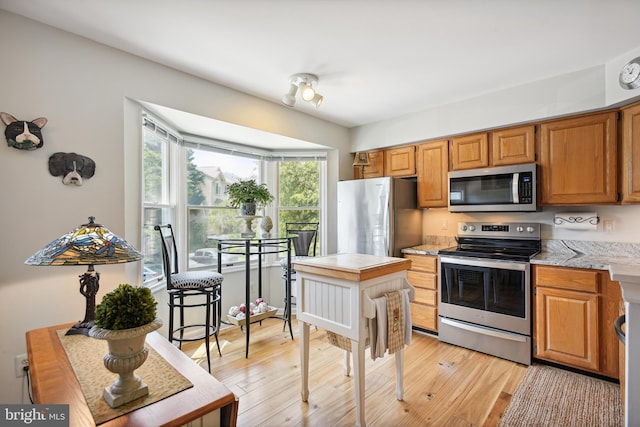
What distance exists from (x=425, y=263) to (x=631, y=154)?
1834mm

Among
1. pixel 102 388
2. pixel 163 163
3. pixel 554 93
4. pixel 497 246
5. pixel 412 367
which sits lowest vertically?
pixel 412 367

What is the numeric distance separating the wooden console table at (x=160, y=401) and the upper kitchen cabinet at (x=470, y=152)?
121 inches

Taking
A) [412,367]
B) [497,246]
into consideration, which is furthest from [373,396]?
[497,246]

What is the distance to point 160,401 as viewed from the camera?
0.95 meters

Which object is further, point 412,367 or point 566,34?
point 412,367

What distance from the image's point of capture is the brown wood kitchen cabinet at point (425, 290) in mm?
3133

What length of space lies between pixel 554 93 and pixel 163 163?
3.65 m

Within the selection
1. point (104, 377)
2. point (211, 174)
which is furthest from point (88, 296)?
point (211, 174)

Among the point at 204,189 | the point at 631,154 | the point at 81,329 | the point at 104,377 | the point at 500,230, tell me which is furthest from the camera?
the point at 204,189

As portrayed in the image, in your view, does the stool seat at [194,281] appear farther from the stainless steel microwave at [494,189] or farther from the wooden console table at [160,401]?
the stainless steel microwave at [494,189]

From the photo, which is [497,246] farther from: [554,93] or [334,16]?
[334,16]

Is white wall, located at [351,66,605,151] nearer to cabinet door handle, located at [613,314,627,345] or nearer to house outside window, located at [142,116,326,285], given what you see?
house outside window, located at [142,116,326,285]

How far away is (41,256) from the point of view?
1198mm

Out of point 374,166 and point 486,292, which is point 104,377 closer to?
point 486,292
